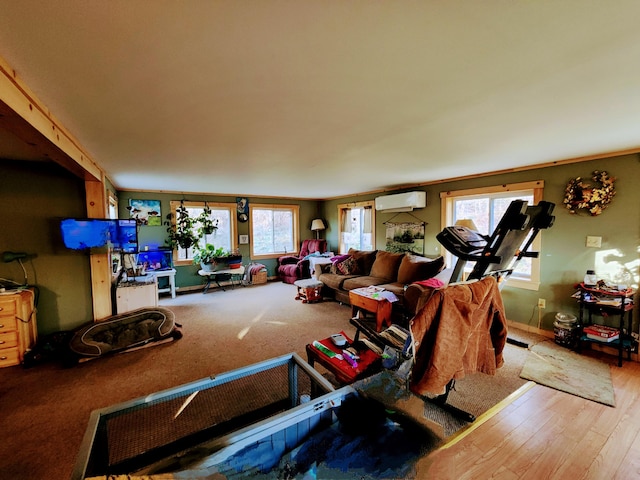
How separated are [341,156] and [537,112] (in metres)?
1.79

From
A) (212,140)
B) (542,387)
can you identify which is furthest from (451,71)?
(542,387)

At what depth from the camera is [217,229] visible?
648 centimetres

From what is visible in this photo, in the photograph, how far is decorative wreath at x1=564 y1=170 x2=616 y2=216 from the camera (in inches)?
118

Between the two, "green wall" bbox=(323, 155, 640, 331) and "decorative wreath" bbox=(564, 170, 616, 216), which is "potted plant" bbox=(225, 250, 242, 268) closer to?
"green wall" bbox=(323, 155, 640, 331)

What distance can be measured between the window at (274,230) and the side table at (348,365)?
16.6ft

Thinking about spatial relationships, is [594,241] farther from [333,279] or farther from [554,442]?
[333,279]

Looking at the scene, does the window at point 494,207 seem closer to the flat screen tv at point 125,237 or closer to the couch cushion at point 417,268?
the couch cushion at point 417,268

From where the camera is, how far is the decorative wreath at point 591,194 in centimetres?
299

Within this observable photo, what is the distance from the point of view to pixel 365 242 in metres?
6.66

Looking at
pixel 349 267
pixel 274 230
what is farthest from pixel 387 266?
pixel 274 230

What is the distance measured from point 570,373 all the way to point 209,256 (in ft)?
19.1

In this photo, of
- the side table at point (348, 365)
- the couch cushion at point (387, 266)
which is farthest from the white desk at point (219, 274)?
the side table at point (348, 365)

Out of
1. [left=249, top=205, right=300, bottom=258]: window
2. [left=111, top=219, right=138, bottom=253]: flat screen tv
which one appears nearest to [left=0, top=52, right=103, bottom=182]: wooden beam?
[left=111, top=219, right=138, bottom=253]: flat screen tv

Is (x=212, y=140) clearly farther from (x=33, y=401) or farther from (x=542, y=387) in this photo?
(x=542, y=387)
